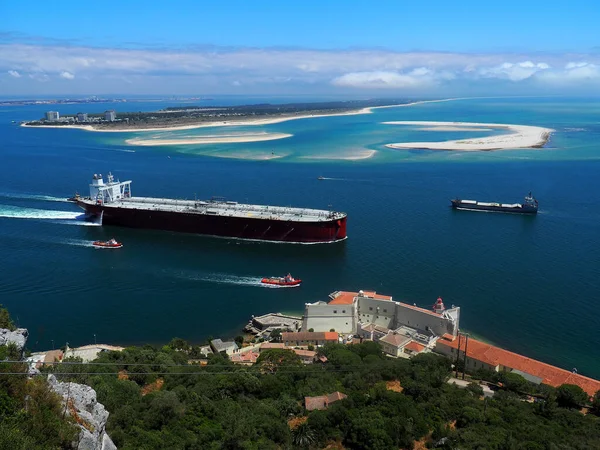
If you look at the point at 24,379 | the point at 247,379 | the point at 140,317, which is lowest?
the point at 140,317

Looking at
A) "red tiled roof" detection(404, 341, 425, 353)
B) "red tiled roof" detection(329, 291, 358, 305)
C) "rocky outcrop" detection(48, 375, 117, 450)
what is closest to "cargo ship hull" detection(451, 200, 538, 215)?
"red tiled roof" detection(329, 291, 358, 305)

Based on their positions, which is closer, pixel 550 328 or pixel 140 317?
pixel 550 328

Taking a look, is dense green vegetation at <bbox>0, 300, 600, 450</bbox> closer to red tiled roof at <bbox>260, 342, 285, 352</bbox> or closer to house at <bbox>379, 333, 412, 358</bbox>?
house at <bbox>379, 333, 412, 358</bbox>

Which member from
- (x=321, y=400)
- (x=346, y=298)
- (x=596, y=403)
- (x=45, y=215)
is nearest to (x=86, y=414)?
(x=321, y=400)

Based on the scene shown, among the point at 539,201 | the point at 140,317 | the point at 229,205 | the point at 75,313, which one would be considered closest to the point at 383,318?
the point at 140,317

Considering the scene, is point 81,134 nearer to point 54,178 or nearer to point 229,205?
point 54,178
